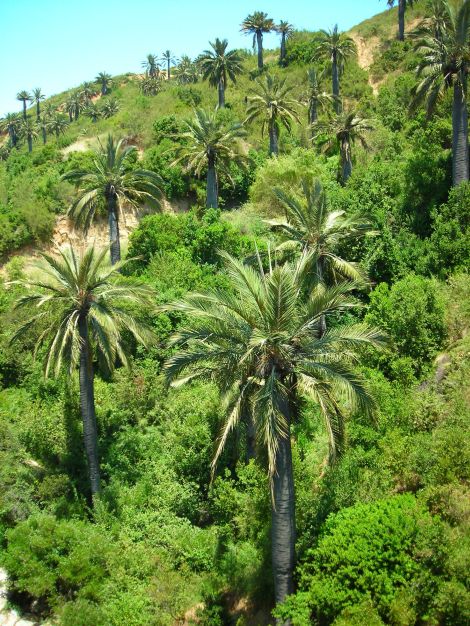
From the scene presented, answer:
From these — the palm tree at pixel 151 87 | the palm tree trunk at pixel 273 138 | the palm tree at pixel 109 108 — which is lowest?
the palm tree trunk at pixel 273 138

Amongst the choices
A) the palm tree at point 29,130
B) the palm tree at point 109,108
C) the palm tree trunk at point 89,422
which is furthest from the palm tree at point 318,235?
the palm tree at point 29,130

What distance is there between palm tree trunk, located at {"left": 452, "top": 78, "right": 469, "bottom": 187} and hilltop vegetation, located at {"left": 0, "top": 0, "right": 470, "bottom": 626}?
71 mm

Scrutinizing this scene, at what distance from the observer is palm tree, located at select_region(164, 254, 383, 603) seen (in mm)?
11289

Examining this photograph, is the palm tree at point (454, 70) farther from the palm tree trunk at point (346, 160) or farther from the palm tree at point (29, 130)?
the palm tree at point (29, 130)

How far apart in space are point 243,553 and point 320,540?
2.63m

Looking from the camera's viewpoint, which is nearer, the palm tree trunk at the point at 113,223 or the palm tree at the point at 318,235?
the palm tree at the point at 318,235

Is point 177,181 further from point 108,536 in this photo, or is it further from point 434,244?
point 108,536

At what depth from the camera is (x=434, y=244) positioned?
21625 mm

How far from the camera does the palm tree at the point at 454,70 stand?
70.1ft

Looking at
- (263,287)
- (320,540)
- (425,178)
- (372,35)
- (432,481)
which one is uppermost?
(372,35)

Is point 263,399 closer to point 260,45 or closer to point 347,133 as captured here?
point 347,133

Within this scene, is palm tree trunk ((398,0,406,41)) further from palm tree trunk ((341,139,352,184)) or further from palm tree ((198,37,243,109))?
palm tree trunk ((341,139,352,184))

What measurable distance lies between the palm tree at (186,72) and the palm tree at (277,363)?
6510 cm

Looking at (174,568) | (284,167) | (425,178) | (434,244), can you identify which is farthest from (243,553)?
(284,167)
